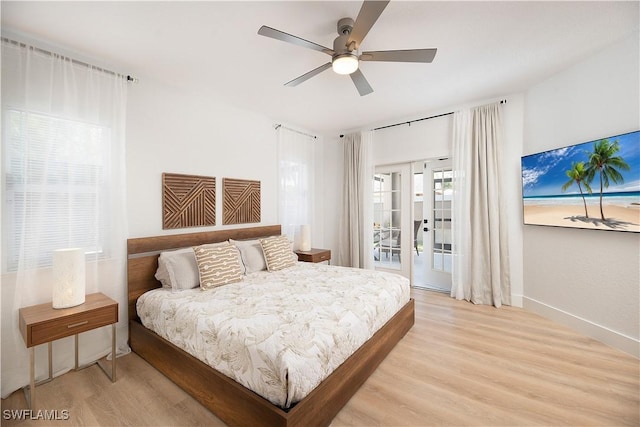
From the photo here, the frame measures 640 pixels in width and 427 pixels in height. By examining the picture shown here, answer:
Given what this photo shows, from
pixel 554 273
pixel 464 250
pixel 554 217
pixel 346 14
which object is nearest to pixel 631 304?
pixel 554 273

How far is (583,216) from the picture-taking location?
2.65 m

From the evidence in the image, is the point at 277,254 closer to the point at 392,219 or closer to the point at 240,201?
the point at 240,201

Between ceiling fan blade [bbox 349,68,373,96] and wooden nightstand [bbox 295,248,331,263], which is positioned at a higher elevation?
ceiling fan blade [bbox 349,68,373,96]

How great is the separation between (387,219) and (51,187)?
14.0 feet

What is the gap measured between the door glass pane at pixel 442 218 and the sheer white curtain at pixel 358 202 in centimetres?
105

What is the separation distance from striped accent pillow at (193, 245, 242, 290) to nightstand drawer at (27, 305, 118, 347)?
70 cm

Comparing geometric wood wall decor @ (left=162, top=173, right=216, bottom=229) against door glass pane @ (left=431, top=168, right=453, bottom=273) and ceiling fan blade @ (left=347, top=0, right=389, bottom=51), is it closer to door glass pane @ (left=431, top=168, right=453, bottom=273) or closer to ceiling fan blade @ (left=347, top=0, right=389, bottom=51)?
ceiling fan blade @ (left=347, top=0, right=389, bottom=51)

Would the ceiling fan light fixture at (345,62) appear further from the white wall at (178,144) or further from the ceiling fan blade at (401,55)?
the white wall at (178,144)

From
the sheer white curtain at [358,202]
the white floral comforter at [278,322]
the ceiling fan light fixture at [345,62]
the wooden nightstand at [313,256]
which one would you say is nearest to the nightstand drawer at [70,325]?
the white floral comforter at [278,322]

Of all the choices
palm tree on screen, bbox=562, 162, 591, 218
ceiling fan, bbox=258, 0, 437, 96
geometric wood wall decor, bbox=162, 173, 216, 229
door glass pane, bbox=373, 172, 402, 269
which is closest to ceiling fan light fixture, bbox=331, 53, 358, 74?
ceiling fan, bbox=258, 0, 437, 96

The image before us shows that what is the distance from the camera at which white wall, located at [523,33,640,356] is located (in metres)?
2.32

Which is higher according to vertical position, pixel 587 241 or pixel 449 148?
pixel 449 148

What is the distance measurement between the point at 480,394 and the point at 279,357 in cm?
151

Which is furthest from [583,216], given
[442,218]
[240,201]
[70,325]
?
[70,325]
